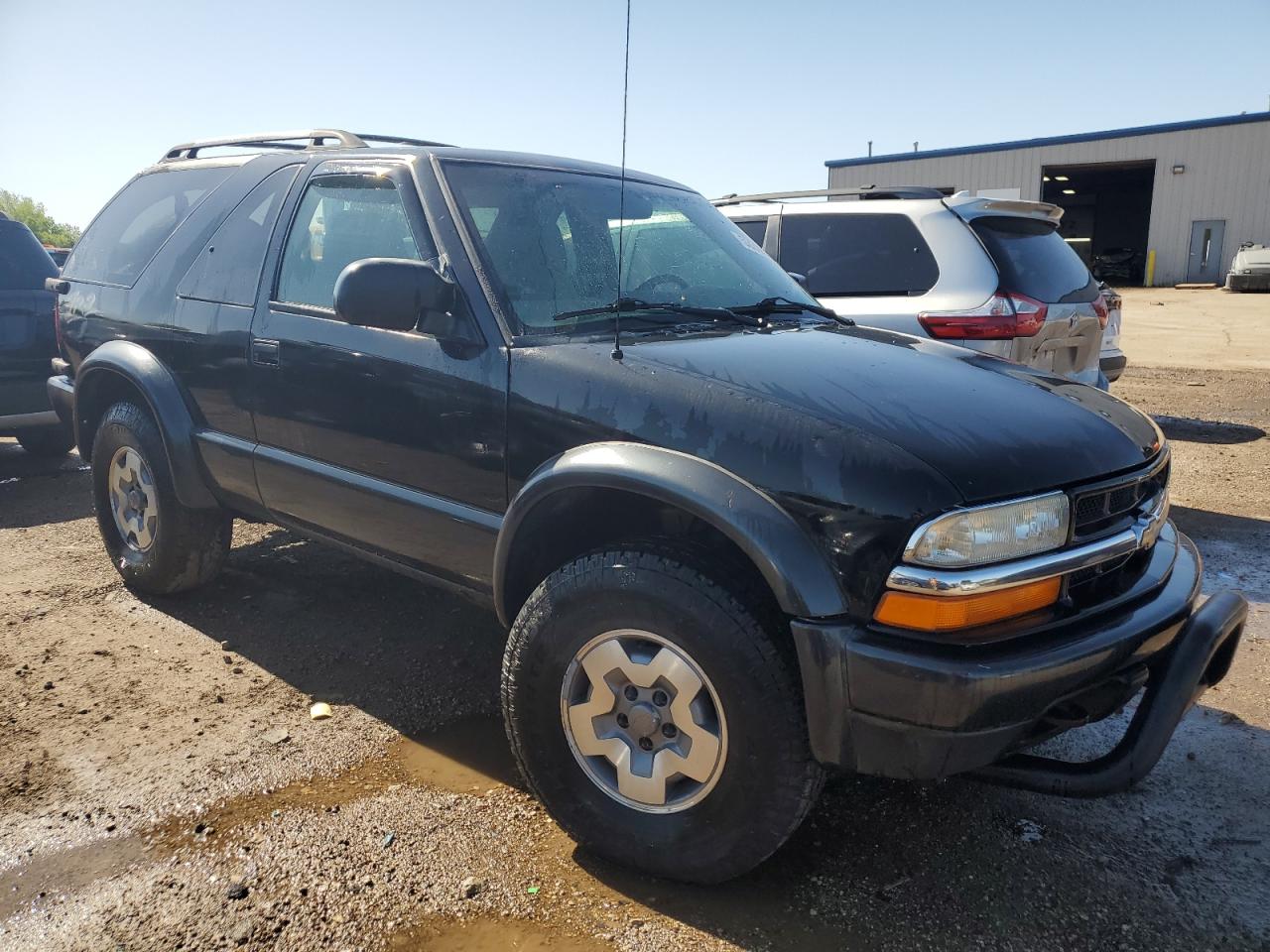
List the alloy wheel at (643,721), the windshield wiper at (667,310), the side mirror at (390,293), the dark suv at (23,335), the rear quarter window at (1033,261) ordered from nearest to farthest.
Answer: the alloy wheel at (643,721), the side mirror at (390,293), the windshield wiper at (667,310), the rear quarter window at (1033,261), the dark suv at (23,335)

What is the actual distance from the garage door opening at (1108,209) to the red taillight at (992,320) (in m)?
32.6

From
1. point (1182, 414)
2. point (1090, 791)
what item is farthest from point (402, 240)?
point (1182, 414)

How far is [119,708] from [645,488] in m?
2.34

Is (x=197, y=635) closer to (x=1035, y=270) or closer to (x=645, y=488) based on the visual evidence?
(x=645, y=488)

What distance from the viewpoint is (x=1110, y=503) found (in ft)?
7.82

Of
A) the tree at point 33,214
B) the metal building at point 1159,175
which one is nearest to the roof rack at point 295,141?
the metal building at point 1159,175

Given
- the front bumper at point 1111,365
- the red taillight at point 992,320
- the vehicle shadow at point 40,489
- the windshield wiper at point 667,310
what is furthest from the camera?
the front bumper at point 1111,365

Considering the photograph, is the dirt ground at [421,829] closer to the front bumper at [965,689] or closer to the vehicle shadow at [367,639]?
the vehicle shadow at [367,639]

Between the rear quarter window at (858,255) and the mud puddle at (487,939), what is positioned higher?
the rear quarter window at (858,255)

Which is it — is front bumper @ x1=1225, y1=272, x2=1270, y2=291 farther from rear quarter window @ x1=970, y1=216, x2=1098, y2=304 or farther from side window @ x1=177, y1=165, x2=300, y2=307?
side window @ x1=177, y1=165, x2=300, y2=307

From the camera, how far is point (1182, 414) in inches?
378

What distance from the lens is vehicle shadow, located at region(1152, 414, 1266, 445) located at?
834cm

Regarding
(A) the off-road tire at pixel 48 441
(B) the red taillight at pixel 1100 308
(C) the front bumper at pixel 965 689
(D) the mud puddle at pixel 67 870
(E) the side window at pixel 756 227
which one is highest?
(E) the side window at pixel 756 227

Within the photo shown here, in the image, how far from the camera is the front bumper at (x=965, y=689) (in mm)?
2035
